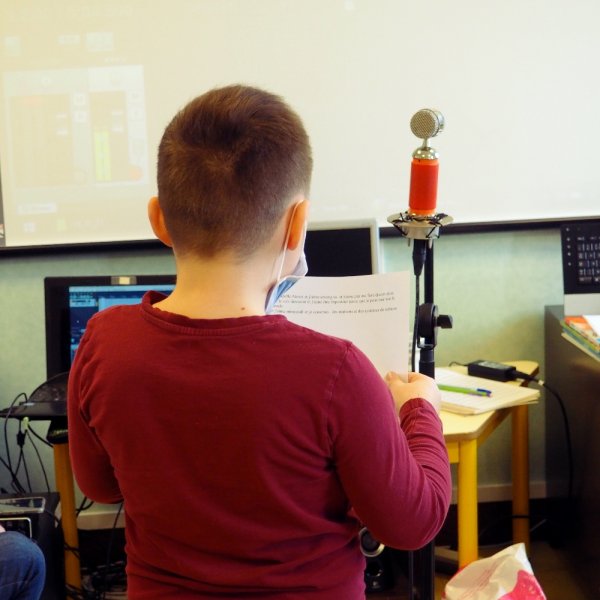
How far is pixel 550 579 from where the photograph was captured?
2215 mm

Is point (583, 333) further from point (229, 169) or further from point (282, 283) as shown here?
point (229, 169)

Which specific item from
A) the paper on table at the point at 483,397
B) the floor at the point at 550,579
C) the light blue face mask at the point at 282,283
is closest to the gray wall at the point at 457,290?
the paper on table at the point at 483,397

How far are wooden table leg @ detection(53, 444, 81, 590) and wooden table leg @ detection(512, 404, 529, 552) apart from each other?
117 centimetres

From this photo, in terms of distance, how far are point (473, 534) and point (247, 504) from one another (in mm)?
1071

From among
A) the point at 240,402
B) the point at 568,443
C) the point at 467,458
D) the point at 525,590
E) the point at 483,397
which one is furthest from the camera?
the point at 568,443

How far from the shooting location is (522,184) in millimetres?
2277

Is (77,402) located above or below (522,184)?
below

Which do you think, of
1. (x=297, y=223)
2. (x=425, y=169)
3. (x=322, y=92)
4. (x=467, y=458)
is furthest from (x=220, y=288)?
(x=322, y=92)

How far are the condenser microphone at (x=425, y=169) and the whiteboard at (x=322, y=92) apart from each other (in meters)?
1.08

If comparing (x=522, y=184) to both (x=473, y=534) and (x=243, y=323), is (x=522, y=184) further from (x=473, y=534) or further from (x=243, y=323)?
(x=243, y=323)

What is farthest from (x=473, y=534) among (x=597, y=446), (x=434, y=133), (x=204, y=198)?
(x=204, y=198)

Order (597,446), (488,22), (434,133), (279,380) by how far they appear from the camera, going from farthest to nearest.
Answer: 1. (488,22)
2. (597,446)
3. (434,133)
4. (279,380)

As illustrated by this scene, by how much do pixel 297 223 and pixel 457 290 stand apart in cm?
158

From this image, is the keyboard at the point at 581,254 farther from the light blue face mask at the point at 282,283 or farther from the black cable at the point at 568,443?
the light blue face mask at the point at 282,283
